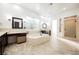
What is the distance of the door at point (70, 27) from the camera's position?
2.16 meters

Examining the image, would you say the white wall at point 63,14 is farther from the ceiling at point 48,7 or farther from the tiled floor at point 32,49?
the tiled floor at point 32,49

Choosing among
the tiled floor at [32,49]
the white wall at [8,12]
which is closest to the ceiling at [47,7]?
the white wall at [8,12]

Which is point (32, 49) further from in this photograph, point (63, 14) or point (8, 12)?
point (63, 14)

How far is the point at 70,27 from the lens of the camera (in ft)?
7.25

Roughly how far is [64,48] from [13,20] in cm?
138

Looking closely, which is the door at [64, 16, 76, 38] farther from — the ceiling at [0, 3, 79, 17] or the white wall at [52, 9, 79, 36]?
the ceiling at [0, 3, 79, 17]

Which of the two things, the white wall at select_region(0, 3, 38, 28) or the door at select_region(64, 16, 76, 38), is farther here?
the door at select_region(64, 16, 76, 38)

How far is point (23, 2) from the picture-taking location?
2.11 meters

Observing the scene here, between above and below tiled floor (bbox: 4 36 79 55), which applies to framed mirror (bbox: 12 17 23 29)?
above

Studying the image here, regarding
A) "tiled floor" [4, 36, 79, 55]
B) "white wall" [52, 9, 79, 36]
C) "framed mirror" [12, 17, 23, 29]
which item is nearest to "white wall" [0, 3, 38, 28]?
"framed mirror" [12, 17, 23, 29]

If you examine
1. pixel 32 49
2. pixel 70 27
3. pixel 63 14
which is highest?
pixel 63 14

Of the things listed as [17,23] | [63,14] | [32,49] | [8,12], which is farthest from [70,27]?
[8,12]

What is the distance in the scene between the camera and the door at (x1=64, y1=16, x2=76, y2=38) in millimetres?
2160
